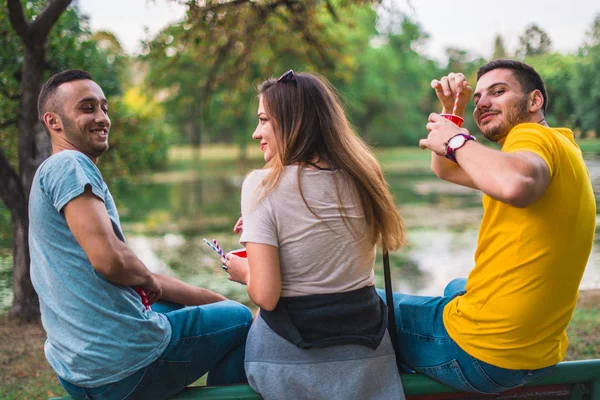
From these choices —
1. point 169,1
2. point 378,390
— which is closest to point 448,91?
point 378,390

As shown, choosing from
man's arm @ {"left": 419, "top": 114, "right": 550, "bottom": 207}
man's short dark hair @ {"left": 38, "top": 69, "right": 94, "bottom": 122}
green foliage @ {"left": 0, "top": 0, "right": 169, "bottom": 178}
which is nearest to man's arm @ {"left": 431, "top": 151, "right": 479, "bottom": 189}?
man's arm @ {"left": 419, "top": 114, "right": 550, "bottom": 207}

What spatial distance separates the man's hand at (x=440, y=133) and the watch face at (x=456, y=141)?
0.07 ft

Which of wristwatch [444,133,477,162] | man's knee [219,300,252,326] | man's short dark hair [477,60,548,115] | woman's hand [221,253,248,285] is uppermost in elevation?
man's short dark hair [477,60,548,115]

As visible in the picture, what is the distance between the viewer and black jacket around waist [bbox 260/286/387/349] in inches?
75.9

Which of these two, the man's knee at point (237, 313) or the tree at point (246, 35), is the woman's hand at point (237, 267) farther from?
the tree at point (246, 35)

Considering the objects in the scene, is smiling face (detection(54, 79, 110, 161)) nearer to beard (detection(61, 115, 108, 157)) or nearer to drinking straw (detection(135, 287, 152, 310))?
beard (detection(61, 115, 108, 157))

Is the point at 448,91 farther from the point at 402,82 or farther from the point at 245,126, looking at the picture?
the point at 402,82

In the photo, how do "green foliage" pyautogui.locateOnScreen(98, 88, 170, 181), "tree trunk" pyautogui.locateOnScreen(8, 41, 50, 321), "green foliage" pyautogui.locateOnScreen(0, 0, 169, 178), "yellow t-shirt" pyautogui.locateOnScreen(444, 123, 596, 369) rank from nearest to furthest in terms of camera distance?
"yellow t-shirt" pyautogui.locateOnScreen(444, 123, 596, 369), "tree trunk" pyautogui.locateOnScreen(8, 41, 50, 321), "green foliage" pyautogui.locateOnScreen(0, 0, 169, 178), "green foliage" pyautogui.locateOnScreen(98, 88, 170, 181)

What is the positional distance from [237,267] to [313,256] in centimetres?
29

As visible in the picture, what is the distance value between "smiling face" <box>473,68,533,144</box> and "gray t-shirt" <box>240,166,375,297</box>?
20.2 inches

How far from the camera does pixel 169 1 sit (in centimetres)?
547

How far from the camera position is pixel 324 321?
6.37ft

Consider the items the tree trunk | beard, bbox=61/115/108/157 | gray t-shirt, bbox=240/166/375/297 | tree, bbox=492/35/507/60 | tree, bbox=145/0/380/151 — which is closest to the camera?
gray t-shirt, bbox=240/166/375/297

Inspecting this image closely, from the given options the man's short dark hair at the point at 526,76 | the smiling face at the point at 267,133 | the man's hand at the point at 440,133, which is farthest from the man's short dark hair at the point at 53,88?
the man's short dark hair at the point at 526,76
